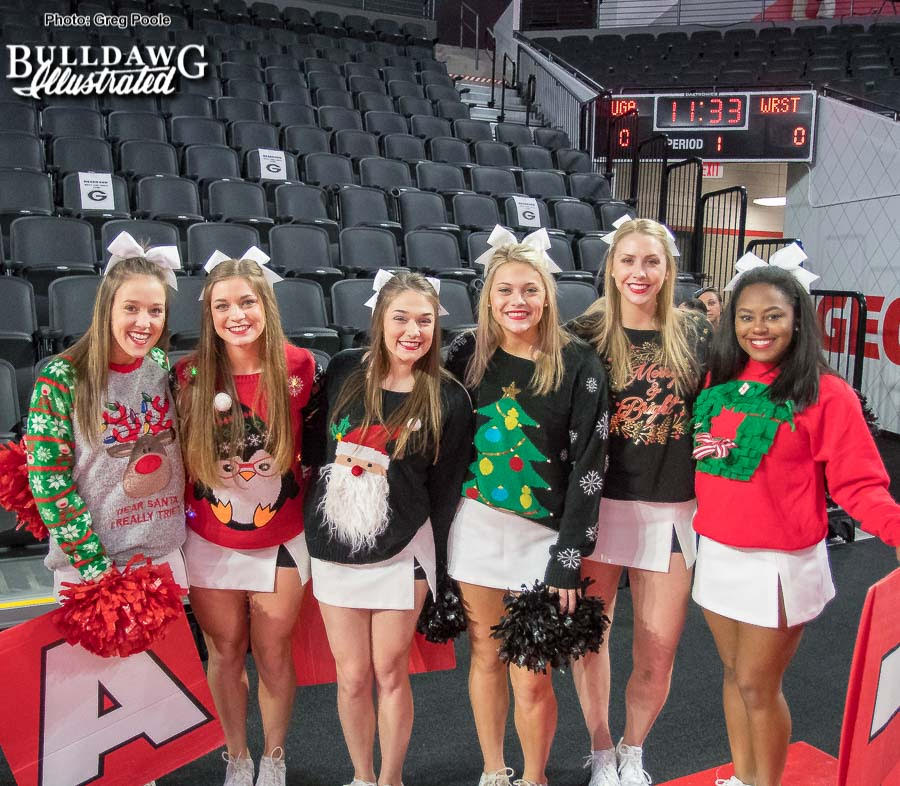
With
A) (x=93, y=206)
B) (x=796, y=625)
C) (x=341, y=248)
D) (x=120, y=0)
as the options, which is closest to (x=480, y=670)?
(x=796, y=625)

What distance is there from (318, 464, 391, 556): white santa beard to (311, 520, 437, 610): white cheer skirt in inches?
2.6

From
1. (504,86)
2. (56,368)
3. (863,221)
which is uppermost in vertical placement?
(504,86)

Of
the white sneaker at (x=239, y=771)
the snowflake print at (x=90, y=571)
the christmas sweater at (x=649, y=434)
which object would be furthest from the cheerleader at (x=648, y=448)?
the snowflake print at (x=90, y=571)

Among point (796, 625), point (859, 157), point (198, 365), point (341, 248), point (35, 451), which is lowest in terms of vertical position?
point (796, 625)

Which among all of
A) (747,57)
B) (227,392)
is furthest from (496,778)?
(747,57)

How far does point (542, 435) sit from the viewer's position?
185 cm

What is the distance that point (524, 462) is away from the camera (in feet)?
6.08

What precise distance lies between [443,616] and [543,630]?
0.26 metres

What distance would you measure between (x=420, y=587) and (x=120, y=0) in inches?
335

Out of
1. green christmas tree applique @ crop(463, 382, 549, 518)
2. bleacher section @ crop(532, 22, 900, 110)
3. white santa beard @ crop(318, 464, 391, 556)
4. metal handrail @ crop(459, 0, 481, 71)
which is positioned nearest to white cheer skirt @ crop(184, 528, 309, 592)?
white santa beard @ crop(318, 464, 391, 556)

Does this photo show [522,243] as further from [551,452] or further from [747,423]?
[747,423]

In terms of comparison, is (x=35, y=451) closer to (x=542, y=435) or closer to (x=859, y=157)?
(x=542, y=435)

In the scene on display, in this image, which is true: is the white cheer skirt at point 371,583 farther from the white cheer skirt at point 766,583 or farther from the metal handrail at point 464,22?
the metal handrail at point 464,22

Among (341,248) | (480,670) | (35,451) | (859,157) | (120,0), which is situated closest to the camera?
(35,451)
